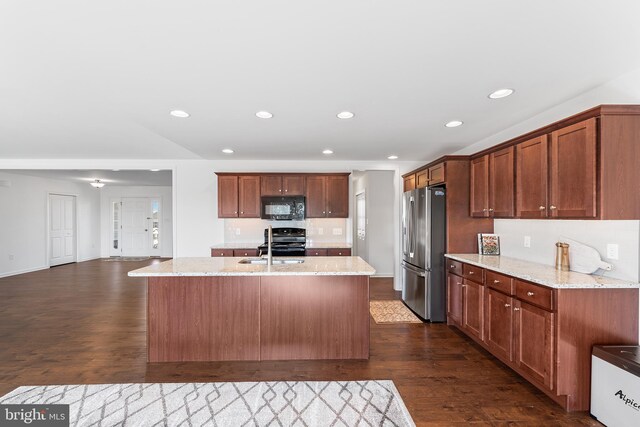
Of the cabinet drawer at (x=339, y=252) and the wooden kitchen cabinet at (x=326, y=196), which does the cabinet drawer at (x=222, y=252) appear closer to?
the wooden kitchen cabinet at (x=326, y=196)

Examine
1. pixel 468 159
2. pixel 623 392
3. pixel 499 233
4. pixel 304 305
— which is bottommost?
pixel 623 392

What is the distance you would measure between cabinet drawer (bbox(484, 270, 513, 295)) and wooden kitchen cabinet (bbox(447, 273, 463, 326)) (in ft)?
1.78

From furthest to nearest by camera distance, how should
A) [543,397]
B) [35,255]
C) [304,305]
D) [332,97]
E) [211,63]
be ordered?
[35,255] → [304,305] → [332,97] → [543,397] → [211,63]

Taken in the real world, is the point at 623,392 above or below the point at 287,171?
below

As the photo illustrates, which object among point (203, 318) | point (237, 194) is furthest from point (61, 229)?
point (203, 318)

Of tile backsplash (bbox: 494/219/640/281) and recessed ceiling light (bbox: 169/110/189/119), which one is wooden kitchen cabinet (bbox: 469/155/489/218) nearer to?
tile backsplash (bbox: 494/219/640/281)

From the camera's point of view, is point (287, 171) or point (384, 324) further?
point (287, 171)

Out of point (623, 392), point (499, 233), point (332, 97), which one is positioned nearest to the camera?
point (623, 392)

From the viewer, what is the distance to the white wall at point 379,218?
6.79m

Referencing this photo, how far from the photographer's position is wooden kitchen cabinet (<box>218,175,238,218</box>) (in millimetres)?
5363

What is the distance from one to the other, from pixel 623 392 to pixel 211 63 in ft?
10.9

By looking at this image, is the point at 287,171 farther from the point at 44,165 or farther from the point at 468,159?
the point at 44,165

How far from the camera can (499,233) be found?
12.4 feet

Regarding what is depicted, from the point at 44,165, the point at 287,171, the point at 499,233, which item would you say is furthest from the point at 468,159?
the point at 44,165
